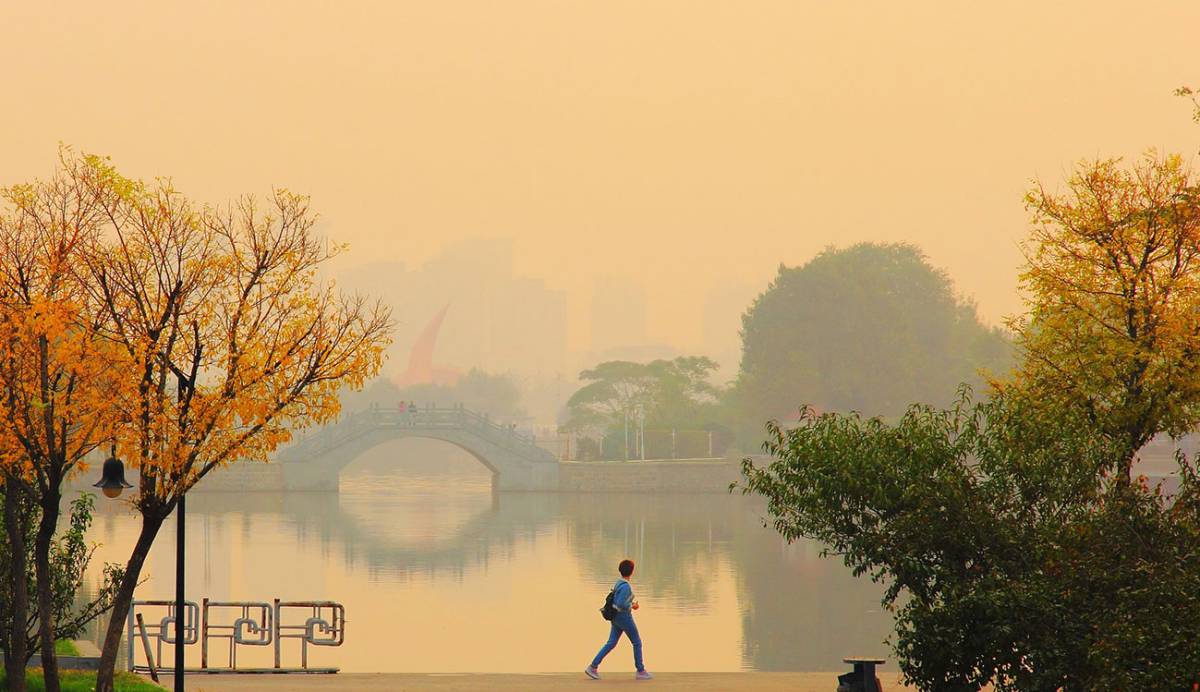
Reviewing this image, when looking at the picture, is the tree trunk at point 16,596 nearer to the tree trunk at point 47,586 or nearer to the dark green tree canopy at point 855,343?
the tree trunk at point 47,586

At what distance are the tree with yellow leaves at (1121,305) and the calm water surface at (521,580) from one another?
9.37 m

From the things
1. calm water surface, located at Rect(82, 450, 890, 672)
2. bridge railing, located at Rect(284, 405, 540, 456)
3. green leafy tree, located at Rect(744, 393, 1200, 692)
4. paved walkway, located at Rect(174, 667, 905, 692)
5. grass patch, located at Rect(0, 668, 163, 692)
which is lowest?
calm water surface, located at Rect(82, 450, 890, 672)

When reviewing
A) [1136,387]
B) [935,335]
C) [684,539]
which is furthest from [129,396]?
[935,335]

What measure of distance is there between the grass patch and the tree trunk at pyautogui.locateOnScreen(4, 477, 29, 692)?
35 cm

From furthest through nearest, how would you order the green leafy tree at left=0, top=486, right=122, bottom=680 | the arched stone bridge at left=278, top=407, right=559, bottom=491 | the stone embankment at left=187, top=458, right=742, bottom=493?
the stone embankment at left=187, top=458, right=742, bottom=493, the arched stone bridge at left=278, top=407, right=559, bottom=491, the green leafy tree at left=0, top=486, right=122, bottom=680

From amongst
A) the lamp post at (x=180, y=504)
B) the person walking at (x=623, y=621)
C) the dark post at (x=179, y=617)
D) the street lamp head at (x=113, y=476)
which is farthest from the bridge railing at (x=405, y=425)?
the street lamp head at (x=113, y=476)

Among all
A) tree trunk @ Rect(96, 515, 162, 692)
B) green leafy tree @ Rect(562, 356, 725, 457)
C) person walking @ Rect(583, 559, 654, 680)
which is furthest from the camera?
green leafy tree @ Rect(562, 356, 725, 457)

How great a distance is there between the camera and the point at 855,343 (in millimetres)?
75062

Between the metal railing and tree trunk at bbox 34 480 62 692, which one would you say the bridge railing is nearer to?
the metal railing

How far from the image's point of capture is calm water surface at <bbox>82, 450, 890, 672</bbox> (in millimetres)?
25344

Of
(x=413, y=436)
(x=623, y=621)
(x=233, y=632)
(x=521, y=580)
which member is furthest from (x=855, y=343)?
(x=623, y=621)

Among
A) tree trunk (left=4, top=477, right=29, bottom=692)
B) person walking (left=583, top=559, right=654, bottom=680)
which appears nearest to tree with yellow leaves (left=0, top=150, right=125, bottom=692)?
tree trunk (left=4, top=477, right=29, bottom=692)

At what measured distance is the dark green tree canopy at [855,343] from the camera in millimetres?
74688

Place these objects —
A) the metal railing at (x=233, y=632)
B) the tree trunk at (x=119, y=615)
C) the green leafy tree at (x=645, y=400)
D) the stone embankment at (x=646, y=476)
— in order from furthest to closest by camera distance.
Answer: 1. the green leafy tree at (x=645, y=400)
2. the stone embankment at (x=646, y=476)
3. the metal railing at (x=233, y=632)
4. the tree trunk at (x=119, y=615)
